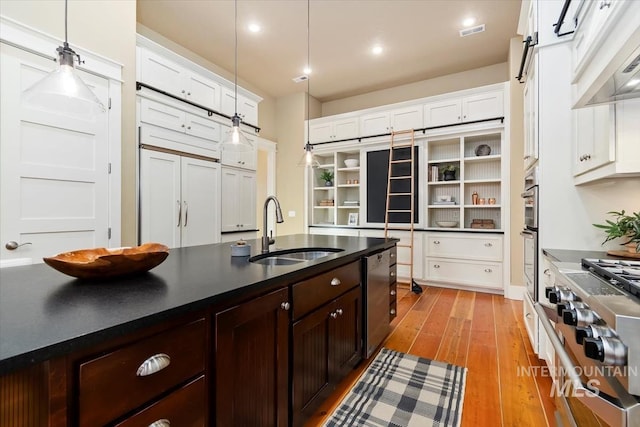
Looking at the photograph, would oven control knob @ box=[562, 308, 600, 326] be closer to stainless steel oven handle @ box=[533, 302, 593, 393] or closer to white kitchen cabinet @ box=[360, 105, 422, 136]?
stainless steel oven handle @ box=[533, 302, 593, 393]

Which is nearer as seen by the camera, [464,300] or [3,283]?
[3,283]

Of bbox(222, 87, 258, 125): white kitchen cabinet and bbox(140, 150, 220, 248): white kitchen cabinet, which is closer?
bbox(140, 150, 220, 248): white kitchen cabinet

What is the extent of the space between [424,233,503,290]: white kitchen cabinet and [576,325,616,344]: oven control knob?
332 cm

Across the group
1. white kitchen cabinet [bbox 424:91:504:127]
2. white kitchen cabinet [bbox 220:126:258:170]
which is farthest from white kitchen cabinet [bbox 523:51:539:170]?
white kitchen cabinet [bbox 220:126:258:170]

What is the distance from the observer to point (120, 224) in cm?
271

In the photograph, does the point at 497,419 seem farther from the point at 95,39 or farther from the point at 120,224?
the point at 95,39

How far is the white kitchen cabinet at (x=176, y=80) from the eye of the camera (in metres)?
2.99

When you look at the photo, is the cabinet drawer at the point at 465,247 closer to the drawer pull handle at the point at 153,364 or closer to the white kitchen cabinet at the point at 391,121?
the white kitchen cabinet at the point at 391,121

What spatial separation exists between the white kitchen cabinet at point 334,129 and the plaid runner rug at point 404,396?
12.4ft

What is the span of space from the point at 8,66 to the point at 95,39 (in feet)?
2.40

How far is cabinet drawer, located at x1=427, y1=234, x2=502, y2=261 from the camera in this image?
396cm

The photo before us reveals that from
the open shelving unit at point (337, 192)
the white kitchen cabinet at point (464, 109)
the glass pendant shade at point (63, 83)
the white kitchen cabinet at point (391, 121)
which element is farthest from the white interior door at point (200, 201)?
the white kitchen cabinet at point (464, 109)

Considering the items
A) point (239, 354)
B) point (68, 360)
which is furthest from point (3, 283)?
point (239, 354)

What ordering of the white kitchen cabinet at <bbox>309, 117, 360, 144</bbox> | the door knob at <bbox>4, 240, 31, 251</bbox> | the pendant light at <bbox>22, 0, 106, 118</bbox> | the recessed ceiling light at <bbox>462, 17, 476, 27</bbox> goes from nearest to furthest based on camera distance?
the pendant light at <bbox>22, 0, 106, 118</bbox> → the door knob at <bbox>4, 240, 31, 251</bbox> → the recessed ceiling light at <bbox>462, 17, 476, 27</bbox> → the white kitchen cabinet at <bbox>309, 117, 360, 144</bbox>
